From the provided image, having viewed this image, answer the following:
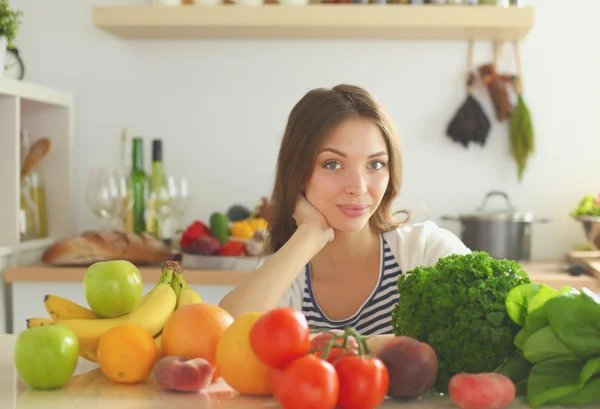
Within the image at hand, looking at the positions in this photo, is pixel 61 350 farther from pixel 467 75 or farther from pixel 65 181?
pixel 467 75

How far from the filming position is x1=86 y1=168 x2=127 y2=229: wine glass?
2652mm

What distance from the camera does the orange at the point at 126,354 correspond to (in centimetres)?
95

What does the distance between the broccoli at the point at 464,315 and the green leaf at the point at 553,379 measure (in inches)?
1.9

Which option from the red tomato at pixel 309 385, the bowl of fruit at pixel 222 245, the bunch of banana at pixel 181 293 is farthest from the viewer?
the bowl of fruit at pixel 222 245

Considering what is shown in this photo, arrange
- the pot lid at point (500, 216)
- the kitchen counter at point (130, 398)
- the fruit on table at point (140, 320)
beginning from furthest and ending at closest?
1. the pot lid at point (500, 216)
2. the fruit on table at point (140, 320)
3. the kitchen counter at point (130, 398)

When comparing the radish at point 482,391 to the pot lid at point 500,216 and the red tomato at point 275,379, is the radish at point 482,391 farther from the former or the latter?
the pot lid at point 500,216

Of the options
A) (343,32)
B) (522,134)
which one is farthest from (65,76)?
(522,134)

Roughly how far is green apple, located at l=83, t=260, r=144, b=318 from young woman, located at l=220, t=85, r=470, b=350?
0.42m

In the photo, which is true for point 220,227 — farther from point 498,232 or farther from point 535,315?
point 535,315

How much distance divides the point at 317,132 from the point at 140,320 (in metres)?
0.73

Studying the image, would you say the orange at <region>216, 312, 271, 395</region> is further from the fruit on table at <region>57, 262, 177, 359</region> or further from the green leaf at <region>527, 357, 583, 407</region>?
the green leaf at <region>527, 357, 583, 407</region>

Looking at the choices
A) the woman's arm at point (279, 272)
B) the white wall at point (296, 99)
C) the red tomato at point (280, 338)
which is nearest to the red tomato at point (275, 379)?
the red tomato at point (280, 338)

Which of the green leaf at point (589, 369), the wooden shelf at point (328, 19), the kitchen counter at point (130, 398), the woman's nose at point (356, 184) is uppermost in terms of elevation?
the wooden shelf at point (328, 19)

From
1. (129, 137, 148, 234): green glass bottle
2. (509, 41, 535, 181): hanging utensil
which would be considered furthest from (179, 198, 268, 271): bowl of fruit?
(509, 41, 535, 181): hanging utensil
